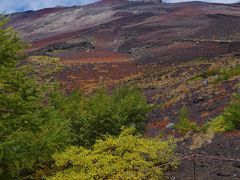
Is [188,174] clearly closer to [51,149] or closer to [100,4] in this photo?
[51,149]

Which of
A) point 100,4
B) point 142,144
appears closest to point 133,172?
point 142,144

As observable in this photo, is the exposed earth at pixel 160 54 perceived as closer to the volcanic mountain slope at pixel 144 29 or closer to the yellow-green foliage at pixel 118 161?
the volcanic mountain slope at pixel 144 29

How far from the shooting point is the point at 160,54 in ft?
174

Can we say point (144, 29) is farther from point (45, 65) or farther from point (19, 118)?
point (19, 118)

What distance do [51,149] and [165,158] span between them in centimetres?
247

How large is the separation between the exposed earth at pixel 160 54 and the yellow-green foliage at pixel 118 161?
0.61m

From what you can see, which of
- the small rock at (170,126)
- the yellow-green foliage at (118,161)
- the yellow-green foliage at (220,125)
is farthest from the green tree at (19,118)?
the small rock at (170,126)

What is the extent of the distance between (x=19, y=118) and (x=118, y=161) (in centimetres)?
223

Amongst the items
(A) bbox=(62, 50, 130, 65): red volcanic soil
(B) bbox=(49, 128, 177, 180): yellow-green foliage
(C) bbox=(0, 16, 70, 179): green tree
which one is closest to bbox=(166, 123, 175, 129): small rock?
(B) bbox=(49, 128, 177, 180): yellow-green foliage

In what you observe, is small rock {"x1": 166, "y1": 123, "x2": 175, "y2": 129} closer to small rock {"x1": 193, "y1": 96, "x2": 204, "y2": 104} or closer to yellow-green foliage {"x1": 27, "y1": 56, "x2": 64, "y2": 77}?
small rock {"x1": 193, "y1": 96, "x2": 204, "y2": 104}

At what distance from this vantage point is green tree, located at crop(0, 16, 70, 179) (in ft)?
34.2

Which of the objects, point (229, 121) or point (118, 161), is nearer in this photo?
point (118, 161)

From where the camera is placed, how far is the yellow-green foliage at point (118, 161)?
1042 centimetres

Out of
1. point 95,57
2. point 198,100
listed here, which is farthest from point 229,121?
point 95,57
